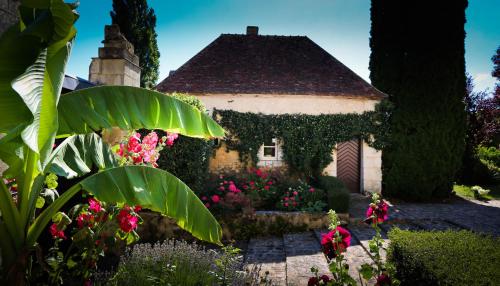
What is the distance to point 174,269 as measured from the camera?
3689 mm

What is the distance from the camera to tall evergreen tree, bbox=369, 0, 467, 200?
40.2 feet

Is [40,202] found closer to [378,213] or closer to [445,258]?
[378,213]

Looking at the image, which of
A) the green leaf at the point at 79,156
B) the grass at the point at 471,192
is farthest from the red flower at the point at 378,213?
the grass at the point at 471,192

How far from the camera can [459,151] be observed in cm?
1262

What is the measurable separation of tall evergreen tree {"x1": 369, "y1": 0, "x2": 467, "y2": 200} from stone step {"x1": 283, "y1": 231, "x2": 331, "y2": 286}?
24.9 ft

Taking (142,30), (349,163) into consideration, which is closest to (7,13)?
(349,163)

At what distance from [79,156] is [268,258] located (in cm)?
449

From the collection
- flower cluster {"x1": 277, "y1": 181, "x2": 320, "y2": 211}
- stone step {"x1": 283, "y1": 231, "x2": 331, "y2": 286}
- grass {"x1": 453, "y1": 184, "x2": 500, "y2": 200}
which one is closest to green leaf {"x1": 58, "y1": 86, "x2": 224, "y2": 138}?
stone step {"x1": 283, "y1": 231, "x2": 331, "y2": 286}

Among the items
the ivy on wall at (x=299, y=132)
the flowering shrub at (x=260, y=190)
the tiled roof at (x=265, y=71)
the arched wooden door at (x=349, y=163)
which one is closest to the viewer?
the flowering shrub at (x=260, y=190)

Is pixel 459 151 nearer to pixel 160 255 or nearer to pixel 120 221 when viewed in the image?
pixel 160 255

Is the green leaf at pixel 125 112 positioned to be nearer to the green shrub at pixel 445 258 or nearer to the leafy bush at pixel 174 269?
the leafy bush at pixel 174 269

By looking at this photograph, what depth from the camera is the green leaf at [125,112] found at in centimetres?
270

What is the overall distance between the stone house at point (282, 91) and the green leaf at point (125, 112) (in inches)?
350

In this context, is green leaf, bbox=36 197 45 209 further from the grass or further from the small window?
the grass
